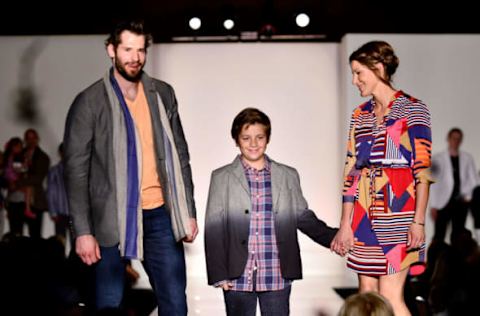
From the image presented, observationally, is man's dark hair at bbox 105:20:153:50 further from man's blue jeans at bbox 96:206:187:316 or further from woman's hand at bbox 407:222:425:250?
woman's hand at bbox 407:222:425:250

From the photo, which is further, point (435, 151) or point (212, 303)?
point (435, 151)

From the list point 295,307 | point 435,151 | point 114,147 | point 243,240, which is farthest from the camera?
point 435,151

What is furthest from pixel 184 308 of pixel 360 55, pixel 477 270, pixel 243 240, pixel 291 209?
pixel 477 270

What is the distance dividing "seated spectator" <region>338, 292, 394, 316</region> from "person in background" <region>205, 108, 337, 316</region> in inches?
42.7

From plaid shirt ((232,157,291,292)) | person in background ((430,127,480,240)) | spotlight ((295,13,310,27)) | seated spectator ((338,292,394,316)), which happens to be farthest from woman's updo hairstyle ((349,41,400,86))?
spotlight ((295,13,310,27))

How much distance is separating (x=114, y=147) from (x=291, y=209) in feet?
2.71

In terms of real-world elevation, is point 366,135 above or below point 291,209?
above

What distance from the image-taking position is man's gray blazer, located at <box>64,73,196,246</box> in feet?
9.25

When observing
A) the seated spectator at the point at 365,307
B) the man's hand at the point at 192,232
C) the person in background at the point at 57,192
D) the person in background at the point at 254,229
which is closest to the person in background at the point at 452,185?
the person in background at the point at 57,192

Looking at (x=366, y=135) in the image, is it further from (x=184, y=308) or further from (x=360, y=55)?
(x=184, y=308)

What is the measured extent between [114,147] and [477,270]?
1576 millimetres

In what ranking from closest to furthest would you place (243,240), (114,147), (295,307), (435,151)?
1. (114,147)
2. (243,240)
3. (295,307)
4. (435,151)

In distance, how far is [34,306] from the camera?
9.43ft

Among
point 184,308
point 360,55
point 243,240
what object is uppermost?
point 360,55
